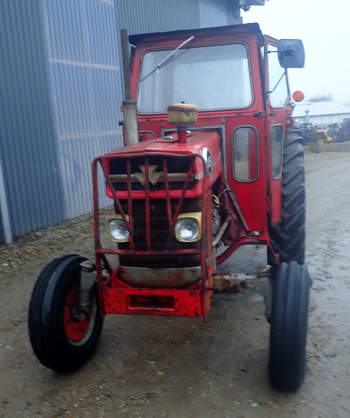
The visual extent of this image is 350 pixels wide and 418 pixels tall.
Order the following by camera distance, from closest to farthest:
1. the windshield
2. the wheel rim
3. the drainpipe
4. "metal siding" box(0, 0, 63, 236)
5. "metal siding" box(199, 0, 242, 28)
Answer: the wheel rim → the windshield → the drainpipe → "metal siding" box(0, 0, 63, 236) → "metal siding" box(199, 0, 242, 28)

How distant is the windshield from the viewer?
Result: 3.83 metres

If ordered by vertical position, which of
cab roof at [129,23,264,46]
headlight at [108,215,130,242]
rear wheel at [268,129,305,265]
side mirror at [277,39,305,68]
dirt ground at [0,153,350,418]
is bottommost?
dirt ground at [0,153,350,418]

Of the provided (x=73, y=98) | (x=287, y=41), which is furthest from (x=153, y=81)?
(x=73, y=98)

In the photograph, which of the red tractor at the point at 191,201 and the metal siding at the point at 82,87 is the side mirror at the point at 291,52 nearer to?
the red tractor at the point at 191,201

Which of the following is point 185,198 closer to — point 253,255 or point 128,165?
point 128,165

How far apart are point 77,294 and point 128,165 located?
1104 mm

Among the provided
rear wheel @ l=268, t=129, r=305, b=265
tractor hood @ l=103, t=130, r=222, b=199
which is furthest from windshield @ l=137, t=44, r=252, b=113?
tractor hood @ l=103, t=130, r=222, b=199

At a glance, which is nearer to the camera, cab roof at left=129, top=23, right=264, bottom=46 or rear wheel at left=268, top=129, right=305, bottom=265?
cab roof at left=129, top=23, right=264, bottom=46

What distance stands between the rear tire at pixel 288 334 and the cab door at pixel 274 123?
1262 millimetres

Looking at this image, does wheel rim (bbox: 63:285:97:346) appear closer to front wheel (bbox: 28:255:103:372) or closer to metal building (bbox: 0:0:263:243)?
front wheel (bbox: 28:255:103:372)

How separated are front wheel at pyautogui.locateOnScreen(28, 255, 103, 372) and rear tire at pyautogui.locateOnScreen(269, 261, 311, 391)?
1.33 m

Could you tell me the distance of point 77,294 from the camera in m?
3.23

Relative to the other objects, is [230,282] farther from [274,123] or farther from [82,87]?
[82,87]

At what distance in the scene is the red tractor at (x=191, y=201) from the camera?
276cm
